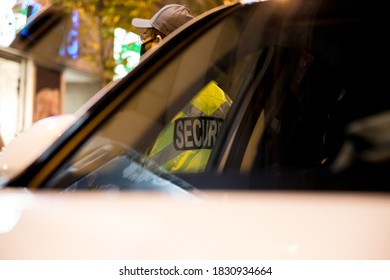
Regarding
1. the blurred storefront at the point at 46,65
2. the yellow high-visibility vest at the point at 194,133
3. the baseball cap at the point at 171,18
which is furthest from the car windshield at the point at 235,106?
the blurred storefront at the point at 46,65

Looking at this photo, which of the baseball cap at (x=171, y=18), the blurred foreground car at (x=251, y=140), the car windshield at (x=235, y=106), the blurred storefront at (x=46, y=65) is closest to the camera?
the blurred foreground car at (x=251, y=140)

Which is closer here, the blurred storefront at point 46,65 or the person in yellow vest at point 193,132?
the person in yellow vest at point 193,132

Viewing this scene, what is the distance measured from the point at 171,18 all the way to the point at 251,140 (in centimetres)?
61

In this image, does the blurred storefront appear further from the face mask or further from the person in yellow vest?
the person in yellow vest

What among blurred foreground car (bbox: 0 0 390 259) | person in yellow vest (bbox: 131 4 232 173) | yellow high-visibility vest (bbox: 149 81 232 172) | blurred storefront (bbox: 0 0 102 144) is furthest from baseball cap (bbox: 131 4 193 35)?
blurred storefront (bbox: 0 0 102 144)

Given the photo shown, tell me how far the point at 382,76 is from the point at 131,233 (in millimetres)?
713

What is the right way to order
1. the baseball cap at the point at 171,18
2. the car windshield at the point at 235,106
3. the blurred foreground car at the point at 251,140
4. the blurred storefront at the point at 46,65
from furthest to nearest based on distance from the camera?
the blurred storefront at the point at 46,65 → the baseball cap at the point at 171,18 → the car windshield at the point at 235,106 → the blurred foreground car at the point at 251,140

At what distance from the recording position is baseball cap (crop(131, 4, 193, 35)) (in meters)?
1.94

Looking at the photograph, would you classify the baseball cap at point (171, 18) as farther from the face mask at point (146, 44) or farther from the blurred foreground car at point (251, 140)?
the blurred foreground car at point (251, 140)

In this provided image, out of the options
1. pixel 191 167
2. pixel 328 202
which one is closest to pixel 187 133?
pixel 191 167

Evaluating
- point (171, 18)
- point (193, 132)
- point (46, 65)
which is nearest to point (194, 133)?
point (193, 132)

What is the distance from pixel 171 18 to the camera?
200cm

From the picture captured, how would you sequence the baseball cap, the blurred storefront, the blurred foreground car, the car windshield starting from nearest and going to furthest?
the blurred foreground car → the car windshield → the baseball cap → the blurred storefront

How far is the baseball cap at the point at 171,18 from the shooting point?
1.94 m
